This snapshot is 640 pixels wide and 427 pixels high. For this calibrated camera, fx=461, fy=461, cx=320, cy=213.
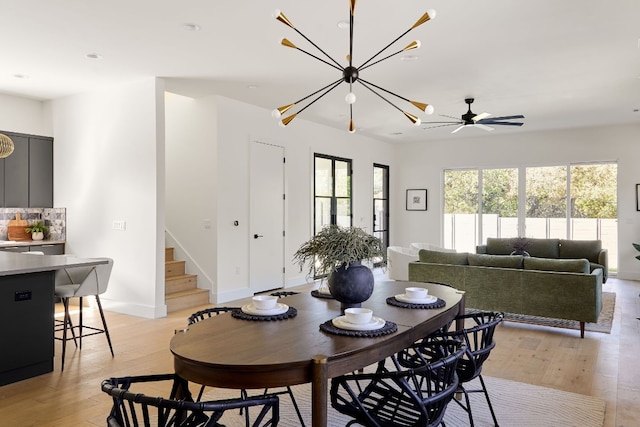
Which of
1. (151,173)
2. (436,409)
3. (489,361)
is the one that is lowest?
(489,361)

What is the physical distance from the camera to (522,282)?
15.7ft

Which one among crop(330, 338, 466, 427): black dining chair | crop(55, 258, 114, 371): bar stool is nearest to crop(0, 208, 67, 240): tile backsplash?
crop(55, 258, 114, 371): bar stool

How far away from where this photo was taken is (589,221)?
8680mm

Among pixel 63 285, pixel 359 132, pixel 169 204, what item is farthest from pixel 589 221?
pixel 63 285

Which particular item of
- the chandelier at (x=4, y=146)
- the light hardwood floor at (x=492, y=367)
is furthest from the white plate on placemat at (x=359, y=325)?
the chandelier at (x=4, y=146)

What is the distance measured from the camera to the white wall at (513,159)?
831 centimetres

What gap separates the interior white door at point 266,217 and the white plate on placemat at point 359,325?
464 cm

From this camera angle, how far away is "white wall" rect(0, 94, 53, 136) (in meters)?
6.22

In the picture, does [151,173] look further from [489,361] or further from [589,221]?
[589,221]

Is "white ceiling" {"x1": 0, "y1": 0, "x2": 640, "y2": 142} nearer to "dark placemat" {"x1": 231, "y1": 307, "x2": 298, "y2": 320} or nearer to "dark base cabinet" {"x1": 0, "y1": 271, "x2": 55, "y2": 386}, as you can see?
"dark base cabinet" {"x1": 0, "y1": 271, "x2": 55, "y2": 386}

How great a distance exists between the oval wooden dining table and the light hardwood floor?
1330 mm

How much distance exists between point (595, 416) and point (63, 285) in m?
4.19

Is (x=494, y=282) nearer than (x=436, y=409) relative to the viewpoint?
No

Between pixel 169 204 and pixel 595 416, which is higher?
pixel 169 204
